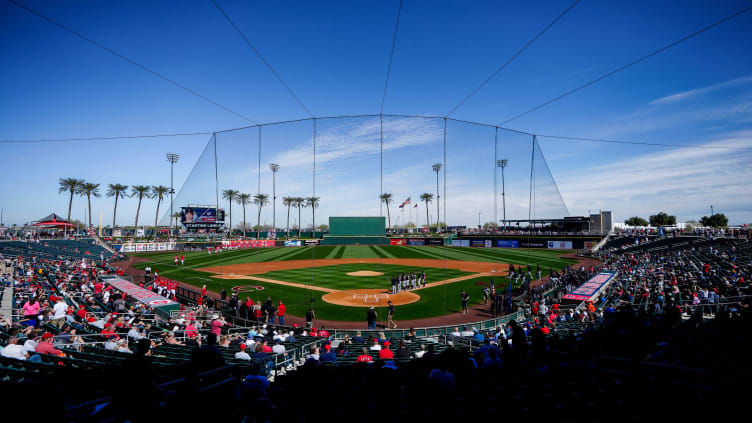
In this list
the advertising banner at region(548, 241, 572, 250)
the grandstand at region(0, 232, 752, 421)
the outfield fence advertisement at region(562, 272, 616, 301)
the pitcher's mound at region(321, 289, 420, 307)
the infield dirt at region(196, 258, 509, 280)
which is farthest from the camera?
the advertising banner at region(548, 241, 572, 250)

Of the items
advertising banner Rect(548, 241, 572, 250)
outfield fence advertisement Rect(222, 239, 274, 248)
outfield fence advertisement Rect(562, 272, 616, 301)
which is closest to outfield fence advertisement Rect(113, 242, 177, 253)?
outfield fence advertisement Rect(222, 239, 274, 248)

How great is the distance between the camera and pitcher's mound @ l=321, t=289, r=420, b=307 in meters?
19.5

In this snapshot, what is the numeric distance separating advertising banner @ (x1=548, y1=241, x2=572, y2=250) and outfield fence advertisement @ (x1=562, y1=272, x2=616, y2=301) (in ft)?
116

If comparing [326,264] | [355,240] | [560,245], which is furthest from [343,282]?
[560,245]

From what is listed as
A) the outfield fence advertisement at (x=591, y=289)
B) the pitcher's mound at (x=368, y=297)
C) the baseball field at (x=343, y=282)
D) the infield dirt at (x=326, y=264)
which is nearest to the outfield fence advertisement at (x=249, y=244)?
the baseball field at (x=343, y=282)

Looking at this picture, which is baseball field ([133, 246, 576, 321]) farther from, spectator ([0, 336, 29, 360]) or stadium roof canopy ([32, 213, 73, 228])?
stadium roof canopy ([32, 213, 73, 228])

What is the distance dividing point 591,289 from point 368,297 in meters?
13.2

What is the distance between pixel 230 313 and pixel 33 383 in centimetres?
1533

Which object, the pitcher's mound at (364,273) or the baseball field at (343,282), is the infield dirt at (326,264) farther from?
the pitcher's mound at (364,273)

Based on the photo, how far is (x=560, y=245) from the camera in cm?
5494

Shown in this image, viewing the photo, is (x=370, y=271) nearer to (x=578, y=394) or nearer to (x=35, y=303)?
(x=35, y=303)

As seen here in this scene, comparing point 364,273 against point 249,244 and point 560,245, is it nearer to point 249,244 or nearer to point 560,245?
point 249,244

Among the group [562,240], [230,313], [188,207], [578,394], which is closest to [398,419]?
[578,394]

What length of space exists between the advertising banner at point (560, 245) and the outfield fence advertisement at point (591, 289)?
3550cm
